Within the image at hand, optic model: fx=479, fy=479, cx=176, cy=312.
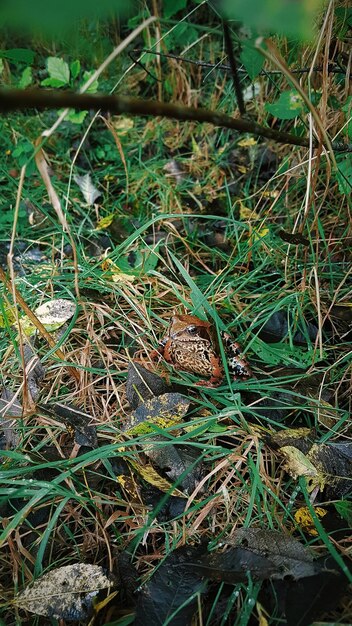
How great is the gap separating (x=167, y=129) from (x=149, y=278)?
5.17 ft

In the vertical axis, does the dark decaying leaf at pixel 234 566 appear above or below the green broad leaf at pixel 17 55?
below

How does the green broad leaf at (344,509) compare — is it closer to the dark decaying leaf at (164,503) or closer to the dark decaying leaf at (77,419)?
the dark decaying leaf at (164,503)

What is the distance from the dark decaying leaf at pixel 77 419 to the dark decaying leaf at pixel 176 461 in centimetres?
21

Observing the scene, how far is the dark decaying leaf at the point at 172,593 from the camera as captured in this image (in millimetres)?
1300

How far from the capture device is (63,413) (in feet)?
5.94

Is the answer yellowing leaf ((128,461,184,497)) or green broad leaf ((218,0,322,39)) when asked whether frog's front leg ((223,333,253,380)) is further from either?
green broad leaf ((218,0,322,39))

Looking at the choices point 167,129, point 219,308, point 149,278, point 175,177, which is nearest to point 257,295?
point 219,308

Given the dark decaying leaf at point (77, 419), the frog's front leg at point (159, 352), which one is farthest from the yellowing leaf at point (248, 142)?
the dark decaying leaf at point (77, 419)

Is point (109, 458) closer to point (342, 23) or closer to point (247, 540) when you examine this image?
point (247, 540)

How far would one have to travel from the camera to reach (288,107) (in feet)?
5.96

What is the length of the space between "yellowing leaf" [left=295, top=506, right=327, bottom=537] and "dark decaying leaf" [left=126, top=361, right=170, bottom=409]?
0.65 meters

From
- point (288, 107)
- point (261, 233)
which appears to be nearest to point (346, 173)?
point (288, 107)

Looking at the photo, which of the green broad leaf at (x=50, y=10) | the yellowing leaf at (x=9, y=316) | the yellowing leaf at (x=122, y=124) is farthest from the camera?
the yellowing leaf at (x=122, y=124)

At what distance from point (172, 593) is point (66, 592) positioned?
31 cm
